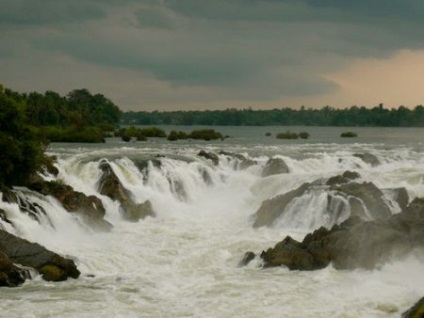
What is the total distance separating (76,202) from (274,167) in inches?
658

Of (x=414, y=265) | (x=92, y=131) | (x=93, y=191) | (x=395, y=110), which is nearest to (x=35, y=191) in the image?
(x=93, y=191)

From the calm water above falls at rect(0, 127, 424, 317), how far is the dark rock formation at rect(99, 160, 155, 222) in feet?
1.37

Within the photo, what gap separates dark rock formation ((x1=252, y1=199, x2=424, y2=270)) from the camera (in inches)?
846

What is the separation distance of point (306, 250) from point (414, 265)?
11.7 feet

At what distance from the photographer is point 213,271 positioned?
70.9ft

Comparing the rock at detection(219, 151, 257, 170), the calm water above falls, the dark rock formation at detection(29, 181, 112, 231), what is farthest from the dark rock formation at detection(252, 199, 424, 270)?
the rock at detection(219, 151, 257, 170)

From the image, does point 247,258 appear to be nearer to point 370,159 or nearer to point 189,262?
point 189,262

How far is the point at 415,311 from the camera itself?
1574cm

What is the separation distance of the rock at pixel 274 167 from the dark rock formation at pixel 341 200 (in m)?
9.96

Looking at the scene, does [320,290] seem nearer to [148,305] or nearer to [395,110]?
[148,305]

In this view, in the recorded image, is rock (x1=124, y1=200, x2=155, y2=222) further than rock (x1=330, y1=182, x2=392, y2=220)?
Yes

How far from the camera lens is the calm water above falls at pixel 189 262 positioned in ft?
57.1

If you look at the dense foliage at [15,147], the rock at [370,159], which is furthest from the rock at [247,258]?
the rock at [370,159]

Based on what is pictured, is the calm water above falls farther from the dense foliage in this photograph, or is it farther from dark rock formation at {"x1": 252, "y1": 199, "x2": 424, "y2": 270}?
the dense foliage
